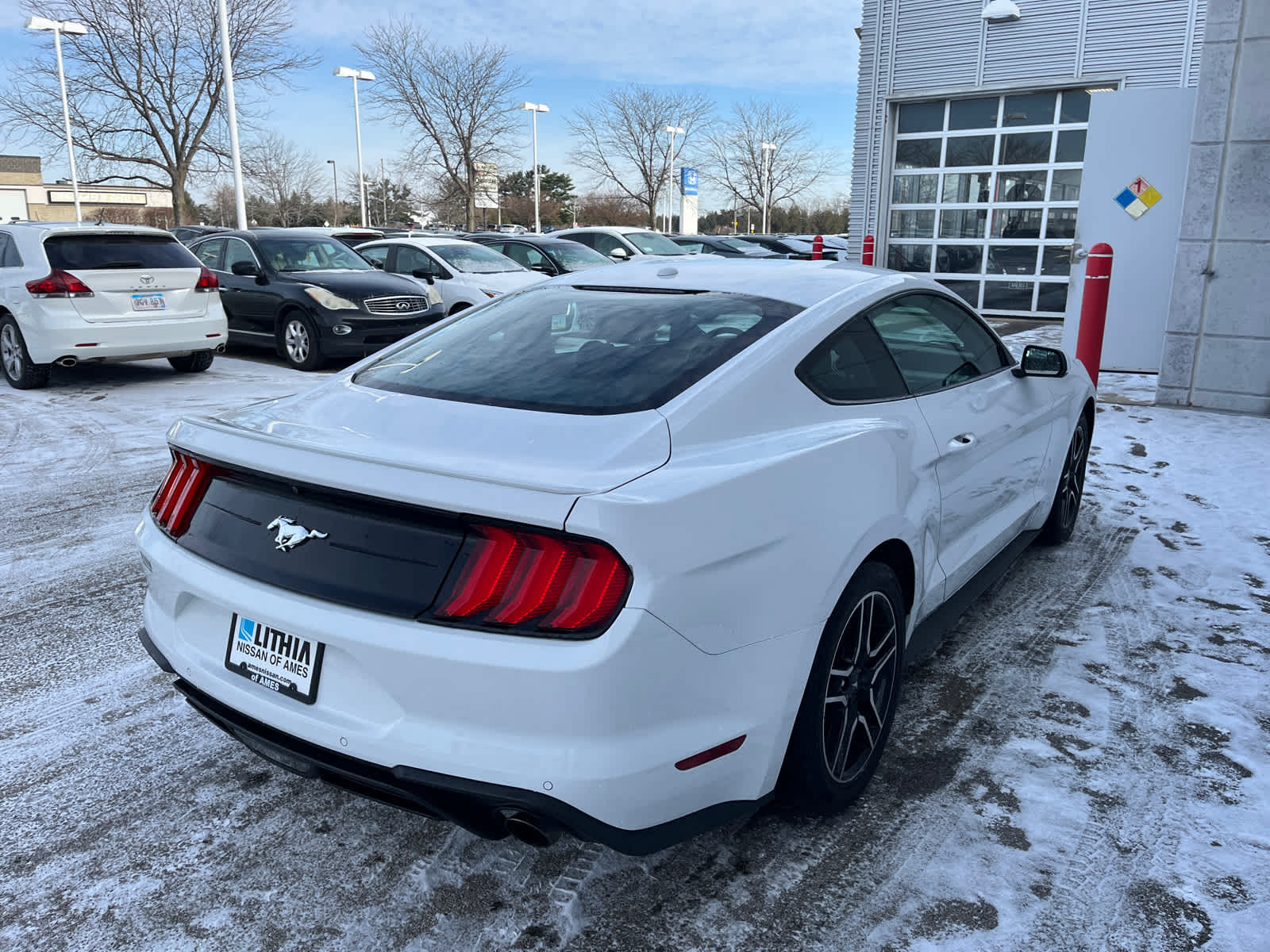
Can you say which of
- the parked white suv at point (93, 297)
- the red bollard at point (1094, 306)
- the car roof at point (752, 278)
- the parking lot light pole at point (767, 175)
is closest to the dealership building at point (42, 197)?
the parking lot light pole at point (767, 175)

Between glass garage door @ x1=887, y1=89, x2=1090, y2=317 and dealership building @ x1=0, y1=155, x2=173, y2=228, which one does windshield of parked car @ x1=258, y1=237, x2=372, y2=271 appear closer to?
glass garage door @ x1=887, y1=89, x2=1090, y2=317

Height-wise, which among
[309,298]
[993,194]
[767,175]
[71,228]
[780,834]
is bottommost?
[780,834]

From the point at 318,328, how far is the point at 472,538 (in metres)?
9.71

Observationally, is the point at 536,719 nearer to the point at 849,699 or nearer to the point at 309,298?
the point at 849,699

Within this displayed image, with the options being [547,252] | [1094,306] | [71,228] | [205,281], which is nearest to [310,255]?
[205,281]

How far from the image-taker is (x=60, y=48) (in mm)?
29844

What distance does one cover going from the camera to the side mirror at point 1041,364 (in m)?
4.08

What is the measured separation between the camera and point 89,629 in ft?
12.9

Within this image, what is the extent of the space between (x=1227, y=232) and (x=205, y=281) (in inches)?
379

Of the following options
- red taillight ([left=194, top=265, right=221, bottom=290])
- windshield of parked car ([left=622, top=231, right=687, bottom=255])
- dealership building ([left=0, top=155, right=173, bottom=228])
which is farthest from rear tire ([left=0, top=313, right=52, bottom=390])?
dealership building ([left=0, top=155, right=173, bottom=228])

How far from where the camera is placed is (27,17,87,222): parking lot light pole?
27.7 m

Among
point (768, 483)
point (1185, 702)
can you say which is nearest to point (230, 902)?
point (768, 483)

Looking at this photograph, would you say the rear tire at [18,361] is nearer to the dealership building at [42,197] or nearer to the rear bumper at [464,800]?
the rear bumper at [464,800]

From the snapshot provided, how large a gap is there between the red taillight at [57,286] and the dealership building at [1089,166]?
392 inches
